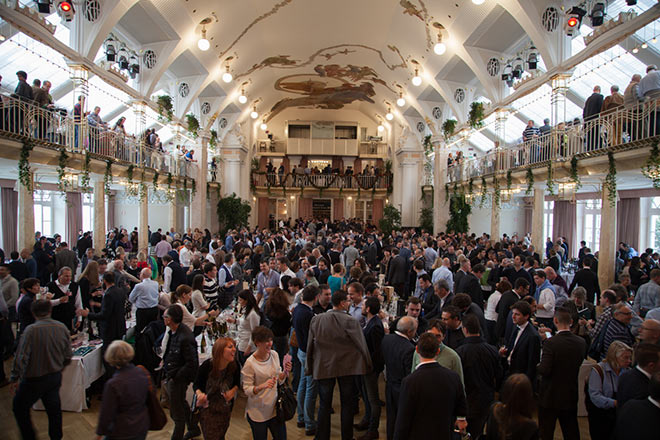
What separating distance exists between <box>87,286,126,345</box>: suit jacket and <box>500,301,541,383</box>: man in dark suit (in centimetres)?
449

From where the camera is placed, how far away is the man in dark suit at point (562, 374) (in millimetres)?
3193

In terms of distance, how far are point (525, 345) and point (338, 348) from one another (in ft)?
5.91

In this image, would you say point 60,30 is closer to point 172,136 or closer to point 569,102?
point 172,136

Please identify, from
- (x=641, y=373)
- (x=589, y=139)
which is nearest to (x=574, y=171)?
(x=589, y=139)

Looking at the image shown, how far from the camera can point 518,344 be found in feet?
11.8

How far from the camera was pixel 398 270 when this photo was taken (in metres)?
8.18

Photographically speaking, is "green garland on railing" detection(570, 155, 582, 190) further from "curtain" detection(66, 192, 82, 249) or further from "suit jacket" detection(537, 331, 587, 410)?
"curtain" detection(66, 192, 82, 249)

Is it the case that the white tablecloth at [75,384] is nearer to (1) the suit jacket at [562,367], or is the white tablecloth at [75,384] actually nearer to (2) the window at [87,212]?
(1) the suit jacket at [562,367]

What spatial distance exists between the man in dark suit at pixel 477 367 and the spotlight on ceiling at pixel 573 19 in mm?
8788

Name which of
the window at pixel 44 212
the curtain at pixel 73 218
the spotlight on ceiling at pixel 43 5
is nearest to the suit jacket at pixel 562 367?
the spotlight on ceiling at pixel 43 5

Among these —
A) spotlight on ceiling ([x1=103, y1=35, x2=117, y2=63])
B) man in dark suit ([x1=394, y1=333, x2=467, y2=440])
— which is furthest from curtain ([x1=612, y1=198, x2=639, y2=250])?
spotlight on ceiling ([x1=103, y1=35, x2=117, y2=63])

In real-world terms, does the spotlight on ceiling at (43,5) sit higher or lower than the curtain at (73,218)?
higher

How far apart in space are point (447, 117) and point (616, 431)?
17.5 m

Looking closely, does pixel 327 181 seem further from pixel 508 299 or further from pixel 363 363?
pixel 363 363
